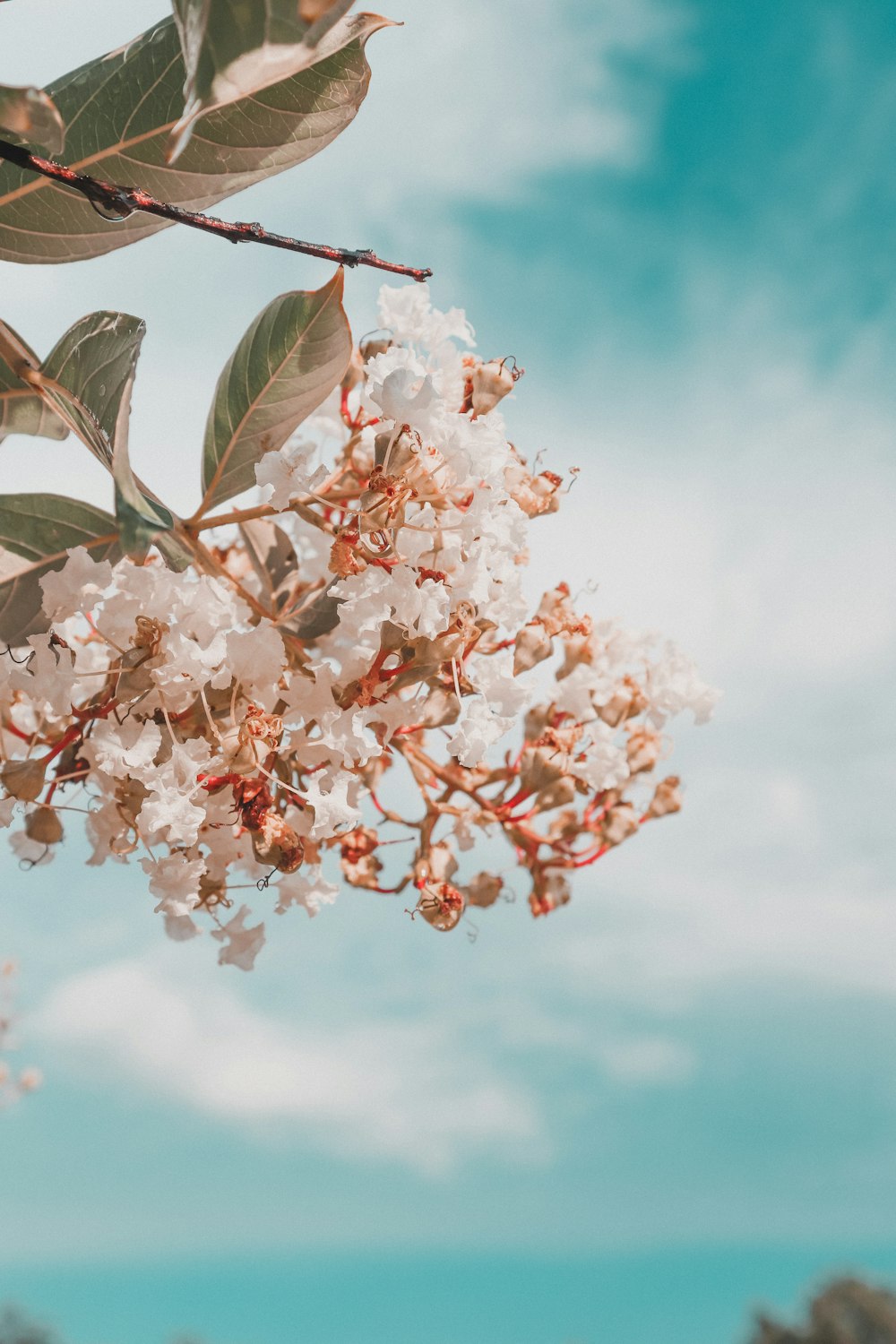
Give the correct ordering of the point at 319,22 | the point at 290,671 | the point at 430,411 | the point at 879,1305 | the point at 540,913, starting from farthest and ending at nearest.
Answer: the point at 879,1305, the point at 540,913, the point at 290,671, the point at 430,411, the point at 319,22

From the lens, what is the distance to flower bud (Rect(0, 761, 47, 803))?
962mm

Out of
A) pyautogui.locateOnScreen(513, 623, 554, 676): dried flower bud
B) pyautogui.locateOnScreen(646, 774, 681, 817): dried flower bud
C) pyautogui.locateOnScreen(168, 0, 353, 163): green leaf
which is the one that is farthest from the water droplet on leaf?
pyautogui.locateOnScreen(646, 774, 681, 817): dried flower bud

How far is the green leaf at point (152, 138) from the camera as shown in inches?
31.3

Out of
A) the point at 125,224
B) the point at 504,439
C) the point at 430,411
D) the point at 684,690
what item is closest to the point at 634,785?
the point at 684,690

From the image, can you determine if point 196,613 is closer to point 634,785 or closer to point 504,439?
point 504,439

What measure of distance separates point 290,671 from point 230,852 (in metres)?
0.15

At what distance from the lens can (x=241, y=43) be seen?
23.6 inches

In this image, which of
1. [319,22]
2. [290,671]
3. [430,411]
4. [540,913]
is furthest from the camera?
[540,913]

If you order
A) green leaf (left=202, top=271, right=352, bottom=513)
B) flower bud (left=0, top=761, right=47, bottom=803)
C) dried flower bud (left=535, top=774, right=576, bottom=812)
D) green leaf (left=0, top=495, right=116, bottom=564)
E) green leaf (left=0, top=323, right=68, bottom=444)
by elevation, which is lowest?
flower bud (left=0, top=761, right=47, bottom=803)

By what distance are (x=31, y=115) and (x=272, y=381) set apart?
1.08 feet

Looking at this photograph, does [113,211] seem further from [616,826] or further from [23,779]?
[616,826]

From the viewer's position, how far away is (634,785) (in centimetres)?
128

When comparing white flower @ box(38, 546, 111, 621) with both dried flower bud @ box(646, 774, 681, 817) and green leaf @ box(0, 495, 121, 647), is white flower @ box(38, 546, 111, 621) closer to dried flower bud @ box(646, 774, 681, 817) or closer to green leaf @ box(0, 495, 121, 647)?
green leaf @ box(0, 495, 121, 647)

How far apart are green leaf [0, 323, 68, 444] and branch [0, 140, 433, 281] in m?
0.15
